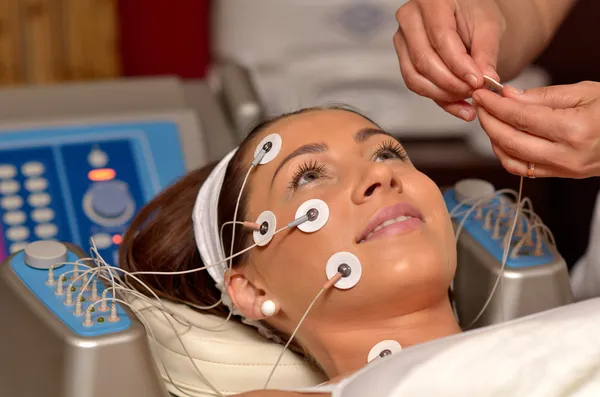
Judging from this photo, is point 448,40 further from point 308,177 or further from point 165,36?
point 165,36

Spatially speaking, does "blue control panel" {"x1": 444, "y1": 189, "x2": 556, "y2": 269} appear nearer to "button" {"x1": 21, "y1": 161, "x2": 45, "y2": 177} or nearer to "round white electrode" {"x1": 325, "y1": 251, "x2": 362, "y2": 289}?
"round white electrode" {"x1": 325, "y1": 251, "x2": 362, "y2": 289}

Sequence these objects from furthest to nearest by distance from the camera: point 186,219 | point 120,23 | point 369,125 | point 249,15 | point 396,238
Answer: point 120,23, point 249,15, point 186,219, point 369,125, point 396,238

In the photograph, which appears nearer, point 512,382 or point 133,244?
point 512,382

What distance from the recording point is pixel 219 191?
4.67 feet

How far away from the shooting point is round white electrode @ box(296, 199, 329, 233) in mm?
1226

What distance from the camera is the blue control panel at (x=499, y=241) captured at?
141 cm

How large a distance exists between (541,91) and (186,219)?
61 cm

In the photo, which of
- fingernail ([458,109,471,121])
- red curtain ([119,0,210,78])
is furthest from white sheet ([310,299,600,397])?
red curtain ([119,0,210,78])

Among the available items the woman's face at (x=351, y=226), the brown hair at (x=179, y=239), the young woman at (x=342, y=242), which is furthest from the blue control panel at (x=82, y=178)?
the woman's face at (x=351, y=226)

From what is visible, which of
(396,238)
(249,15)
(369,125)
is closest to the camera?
(396,238)

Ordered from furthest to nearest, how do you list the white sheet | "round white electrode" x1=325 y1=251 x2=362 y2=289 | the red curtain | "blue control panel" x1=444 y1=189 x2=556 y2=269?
the red curtain → "blue control panel" x1=444 y1=189 x2=556 y2=269 → "round white electrode" x1=325 y1=251 x2=362 y2=289 → the white sheet

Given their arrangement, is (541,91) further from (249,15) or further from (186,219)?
(249,15)

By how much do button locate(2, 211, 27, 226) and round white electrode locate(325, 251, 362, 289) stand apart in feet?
2.29

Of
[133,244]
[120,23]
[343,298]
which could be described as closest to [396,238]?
[343,298]
